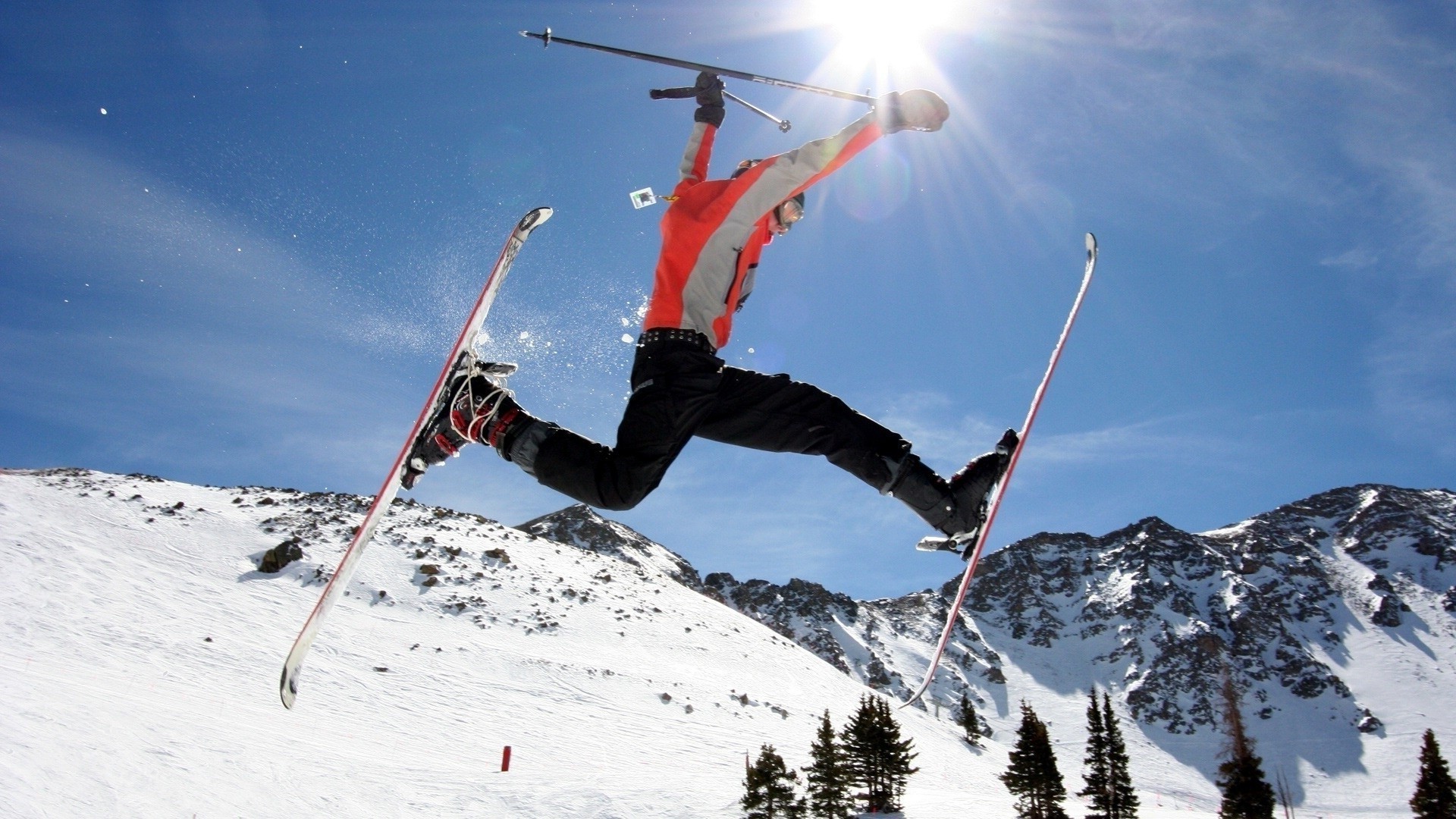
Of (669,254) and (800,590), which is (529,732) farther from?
(800,590)

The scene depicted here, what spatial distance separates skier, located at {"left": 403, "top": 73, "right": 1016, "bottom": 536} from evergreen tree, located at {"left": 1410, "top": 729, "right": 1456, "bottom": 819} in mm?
51046

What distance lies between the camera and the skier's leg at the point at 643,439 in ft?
16.1

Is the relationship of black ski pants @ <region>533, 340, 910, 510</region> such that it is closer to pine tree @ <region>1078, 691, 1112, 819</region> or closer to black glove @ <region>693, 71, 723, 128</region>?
black glove @ <region>693, 71, 723, 128</region>

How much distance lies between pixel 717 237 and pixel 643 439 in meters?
1.36

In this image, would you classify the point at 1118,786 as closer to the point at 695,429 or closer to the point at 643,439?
the point at 695,429

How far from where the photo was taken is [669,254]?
5223 mm

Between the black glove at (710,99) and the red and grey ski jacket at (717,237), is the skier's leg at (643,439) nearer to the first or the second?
the red and grey ski jacket at (717,237)

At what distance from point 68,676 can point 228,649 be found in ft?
22.9

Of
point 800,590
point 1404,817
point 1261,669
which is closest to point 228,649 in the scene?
point 1404,817

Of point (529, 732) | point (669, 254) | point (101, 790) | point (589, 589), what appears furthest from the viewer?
point (589, 589)

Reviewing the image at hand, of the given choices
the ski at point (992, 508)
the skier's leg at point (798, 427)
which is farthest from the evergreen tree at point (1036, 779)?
the skier's leg at point (798, 427)

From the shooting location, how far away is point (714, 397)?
5.16m

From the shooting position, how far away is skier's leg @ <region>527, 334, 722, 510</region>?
4898mm

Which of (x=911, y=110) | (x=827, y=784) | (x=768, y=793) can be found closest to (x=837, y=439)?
(x=911, y=110)
